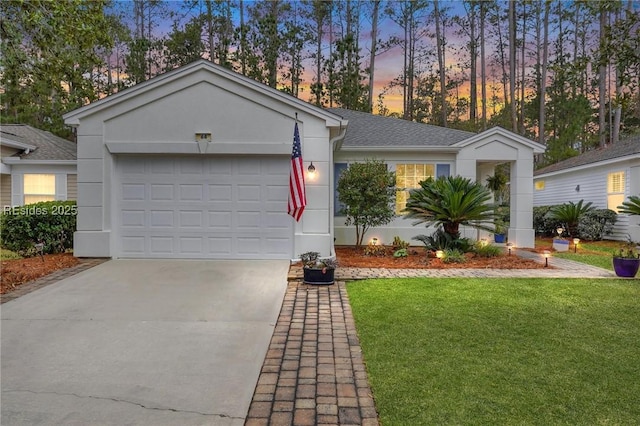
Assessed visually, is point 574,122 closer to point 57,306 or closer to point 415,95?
point 415,95

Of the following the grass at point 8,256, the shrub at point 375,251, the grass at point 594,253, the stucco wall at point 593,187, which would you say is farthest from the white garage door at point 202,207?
the stucco wall at point 593,187

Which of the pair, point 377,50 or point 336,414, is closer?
point 336,414

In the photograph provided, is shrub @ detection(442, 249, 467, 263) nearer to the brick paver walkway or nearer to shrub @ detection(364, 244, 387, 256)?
shrub @ detection(364, 244, 387, 256)

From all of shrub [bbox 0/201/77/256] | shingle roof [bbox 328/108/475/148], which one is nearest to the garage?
shrub [bbox 0/201/77/256]

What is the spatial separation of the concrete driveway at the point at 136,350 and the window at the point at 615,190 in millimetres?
13328


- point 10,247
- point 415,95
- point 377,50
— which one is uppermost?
point 377,50

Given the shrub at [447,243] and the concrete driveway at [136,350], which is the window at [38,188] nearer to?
the concrete driveway at [136,350]

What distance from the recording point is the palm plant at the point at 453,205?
843 cm

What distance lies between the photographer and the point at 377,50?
24.6m

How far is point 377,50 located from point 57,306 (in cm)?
2427

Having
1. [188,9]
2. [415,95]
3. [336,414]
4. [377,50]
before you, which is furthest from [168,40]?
[336,414]

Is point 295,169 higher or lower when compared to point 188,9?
lower

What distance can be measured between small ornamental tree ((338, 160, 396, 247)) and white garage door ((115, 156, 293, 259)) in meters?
1.82

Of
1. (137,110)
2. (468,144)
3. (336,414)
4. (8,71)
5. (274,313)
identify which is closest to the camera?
(336,414)
